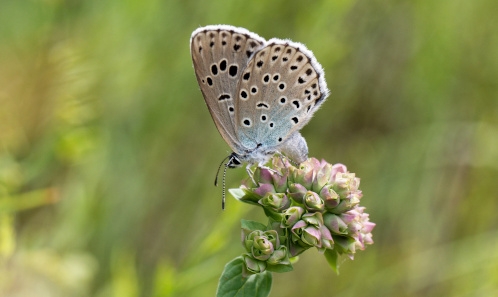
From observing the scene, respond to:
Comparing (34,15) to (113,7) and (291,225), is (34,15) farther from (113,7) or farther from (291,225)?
(291,225)

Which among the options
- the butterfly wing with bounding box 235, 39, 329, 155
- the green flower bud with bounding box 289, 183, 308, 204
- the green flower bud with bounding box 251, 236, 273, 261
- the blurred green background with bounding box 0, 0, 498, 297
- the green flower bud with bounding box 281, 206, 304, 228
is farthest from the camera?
the blurred green background with bounding box 0, 0, 498, 297

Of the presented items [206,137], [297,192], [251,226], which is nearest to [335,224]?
[297,192]

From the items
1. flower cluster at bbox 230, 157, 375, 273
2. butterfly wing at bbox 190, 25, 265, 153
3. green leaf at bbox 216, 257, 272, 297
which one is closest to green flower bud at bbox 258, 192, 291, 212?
flower cluster at bbox 230, 157, 375, 273

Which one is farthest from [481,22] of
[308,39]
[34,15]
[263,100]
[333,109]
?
[34,15]

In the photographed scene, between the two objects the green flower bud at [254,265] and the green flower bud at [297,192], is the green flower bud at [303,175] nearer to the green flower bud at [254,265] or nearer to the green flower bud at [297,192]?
the green flower bud at [297,192]

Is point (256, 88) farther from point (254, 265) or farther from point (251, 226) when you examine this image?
point (254, 265)

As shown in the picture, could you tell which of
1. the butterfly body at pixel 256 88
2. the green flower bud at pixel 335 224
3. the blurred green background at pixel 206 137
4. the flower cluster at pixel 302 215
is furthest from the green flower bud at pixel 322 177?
the blurred green background at pixel 206 137

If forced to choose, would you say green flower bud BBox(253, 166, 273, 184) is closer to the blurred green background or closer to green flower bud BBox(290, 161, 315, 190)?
green flower bud BBox(290, 161, 315, 190)
